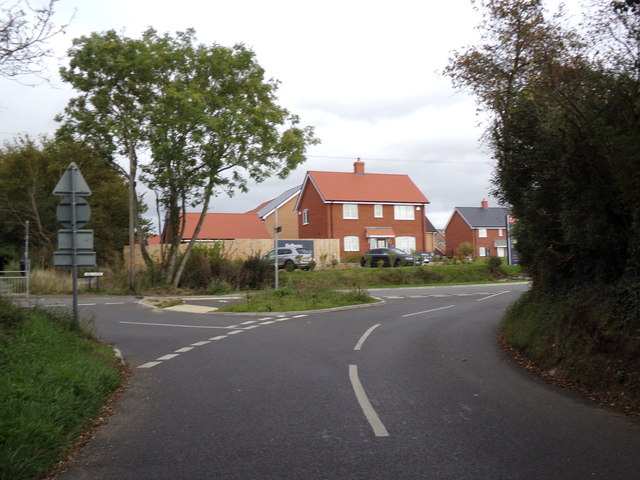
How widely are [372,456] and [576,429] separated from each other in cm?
231

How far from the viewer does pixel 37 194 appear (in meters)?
35.8

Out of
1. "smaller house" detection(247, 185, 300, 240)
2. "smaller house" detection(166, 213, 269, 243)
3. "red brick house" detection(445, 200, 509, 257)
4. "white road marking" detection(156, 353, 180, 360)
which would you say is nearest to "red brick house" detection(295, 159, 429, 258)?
"smaller house" detection(166, 213, 269, 243)

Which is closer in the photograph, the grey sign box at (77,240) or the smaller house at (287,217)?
the grey sign box at (77,240)

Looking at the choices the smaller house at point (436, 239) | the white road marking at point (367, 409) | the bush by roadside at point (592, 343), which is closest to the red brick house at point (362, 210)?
the smaller house at point (436, 239)

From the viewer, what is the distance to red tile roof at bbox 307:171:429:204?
52138mm

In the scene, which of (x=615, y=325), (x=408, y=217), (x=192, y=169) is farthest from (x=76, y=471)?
(x=408, y=217)

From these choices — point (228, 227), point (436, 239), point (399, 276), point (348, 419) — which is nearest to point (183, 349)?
Result: point (348, 419)

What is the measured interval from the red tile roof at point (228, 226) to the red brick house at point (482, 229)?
26.1m

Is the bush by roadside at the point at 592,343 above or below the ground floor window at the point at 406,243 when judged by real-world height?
below

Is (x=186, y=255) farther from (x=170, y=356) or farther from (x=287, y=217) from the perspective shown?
(x=287, y=217)

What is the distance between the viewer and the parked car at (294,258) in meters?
37.7

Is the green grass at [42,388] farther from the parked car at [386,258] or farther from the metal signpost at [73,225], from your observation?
the parked car at [386,258]

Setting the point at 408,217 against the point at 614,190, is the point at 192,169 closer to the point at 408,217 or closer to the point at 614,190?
the point at 614,190

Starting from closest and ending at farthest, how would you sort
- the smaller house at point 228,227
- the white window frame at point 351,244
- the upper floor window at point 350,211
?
the white window frame at point 351,244 < the upper floor window at point 350,211 < the smaller house at point 228,227
